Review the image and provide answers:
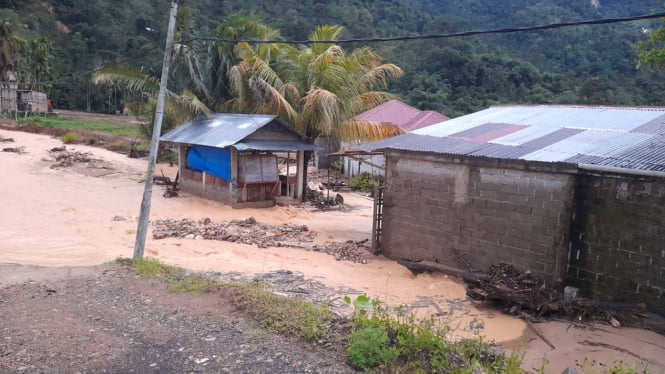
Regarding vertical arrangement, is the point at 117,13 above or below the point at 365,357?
above

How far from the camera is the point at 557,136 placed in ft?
33.3

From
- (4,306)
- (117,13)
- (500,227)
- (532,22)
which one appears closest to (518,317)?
(500,227)

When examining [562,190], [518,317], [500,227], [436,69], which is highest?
[436,69]

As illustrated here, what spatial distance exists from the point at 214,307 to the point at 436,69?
45.0 m

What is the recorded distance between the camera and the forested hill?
43625 mm

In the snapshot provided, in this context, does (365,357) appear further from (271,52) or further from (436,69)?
(436,69)

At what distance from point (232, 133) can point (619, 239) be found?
1184 cm

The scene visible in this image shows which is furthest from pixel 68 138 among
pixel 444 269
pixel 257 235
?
pixel 444 269

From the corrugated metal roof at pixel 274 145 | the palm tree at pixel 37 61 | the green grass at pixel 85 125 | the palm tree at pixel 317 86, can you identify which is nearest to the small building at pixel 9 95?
the palm tree at pixel 37 61

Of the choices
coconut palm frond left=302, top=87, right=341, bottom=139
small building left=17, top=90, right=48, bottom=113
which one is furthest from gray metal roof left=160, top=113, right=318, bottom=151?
small building left=17, top=90, right=48, bottom=113

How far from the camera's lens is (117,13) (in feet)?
210

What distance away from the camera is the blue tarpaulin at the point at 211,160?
1697 centimetres

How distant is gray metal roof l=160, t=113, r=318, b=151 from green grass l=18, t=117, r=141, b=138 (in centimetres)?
1968

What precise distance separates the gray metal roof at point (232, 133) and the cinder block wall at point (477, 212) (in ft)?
20.5
